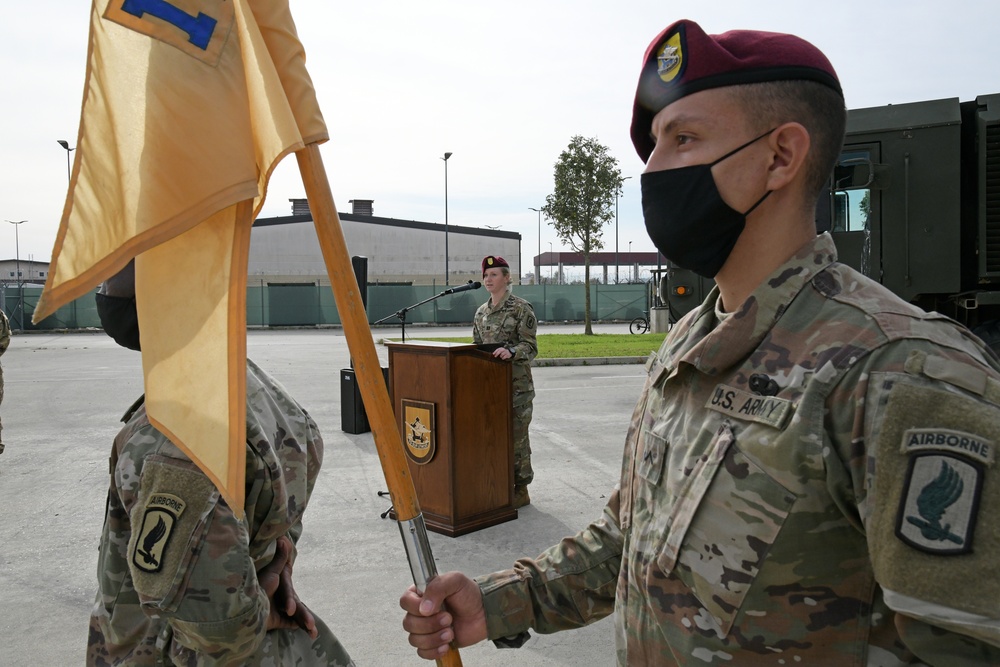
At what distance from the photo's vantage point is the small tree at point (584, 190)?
67.3 ft

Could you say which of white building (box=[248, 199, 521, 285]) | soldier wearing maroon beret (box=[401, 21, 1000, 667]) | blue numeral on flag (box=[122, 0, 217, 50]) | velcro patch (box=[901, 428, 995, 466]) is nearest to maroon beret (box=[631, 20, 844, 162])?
soldier wearing maroon beret (box=[401, 21, 1000, 667])

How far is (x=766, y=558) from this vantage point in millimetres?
1051

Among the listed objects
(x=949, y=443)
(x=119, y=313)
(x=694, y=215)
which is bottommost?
(x=949, y=443)

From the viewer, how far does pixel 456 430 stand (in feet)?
16.0

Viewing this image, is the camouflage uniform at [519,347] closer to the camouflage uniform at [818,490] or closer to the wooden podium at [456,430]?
the wooden podium at [456,430]

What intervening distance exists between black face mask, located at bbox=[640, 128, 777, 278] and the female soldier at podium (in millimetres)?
3750

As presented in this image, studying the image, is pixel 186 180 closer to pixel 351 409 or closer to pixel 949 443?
pixel 949 443

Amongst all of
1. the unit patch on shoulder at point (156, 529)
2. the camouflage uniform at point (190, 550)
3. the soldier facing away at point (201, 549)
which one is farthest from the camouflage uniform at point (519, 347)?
the unit patch on shoulder at point (156, 529)

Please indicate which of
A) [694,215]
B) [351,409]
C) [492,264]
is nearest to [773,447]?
[694,215]

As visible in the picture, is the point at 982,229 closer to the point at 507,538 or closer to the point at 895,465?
the point at 507,538

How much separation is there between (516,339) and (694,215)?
4496mm

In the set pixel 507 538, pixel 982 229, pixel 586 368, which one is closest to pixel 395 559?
pixel 507 538

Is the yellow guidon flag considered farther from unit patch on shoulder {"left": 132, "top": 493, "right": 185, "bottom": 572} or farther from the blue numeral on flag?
unit patch on shoulder {"left": 132, "top": 493, "right": 185, "bottom": 572}

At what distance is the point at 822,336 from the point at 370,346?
2.53 feet
